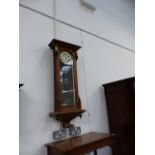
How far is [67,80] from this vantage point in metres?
2.04

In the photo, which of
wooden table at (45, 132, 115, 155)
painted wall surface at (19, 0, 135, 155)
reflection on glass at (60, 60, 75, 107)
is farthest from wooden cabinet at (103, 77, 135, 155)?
reflection on glass at (60, 60, 75, 107)

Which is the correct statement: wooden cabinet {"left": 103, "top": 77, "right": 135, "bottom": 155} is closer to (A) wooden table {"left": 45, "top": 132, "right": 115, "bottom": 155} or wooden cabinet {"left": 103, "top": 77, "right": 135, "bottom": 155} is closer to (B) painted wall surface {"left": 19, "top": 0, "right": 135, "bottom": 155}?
(B) painted wall surface {"left": 19, "top": 0, "right": 135, "bottom": 155}

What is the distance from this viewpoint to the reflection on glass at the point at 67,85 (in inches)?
76.7

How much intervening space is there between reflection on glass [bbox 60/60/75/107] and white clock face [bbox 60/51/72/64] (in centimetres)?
4

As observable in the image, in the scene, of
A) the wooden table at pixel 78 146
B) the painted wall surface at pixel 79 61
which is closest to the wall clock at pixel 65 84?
the painted wall surface at pixel 79 61

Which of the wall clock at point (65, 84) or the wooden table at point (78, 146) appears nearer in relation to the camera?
the wooden table at point (78, 146)

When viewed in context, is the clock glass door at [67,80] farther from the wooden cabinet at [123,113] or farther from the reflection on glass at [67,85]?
the wooden cabinet at [123,113]

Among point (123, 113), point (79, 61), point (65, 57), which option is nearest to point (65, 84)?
point (65, 57)

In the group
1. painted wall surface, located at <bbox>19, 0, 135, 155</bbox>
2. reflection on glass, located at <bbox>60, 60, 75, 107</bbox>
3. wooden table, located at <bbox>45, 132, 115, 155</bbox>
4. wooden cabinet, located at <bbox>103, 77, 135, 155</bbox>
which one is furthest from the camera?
wooden cabinet, located at <bbox>103, 77, 135, 155</bbox>

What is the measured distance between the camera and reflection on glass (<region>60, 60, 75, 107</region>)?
1.95 m

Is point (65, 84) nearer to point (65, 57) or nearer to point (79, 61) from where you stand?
point (65, 57)
